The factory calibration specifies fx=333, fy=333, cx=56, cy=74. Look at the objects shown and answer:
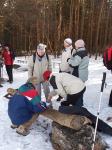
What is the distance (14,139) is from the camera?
6.78 metres

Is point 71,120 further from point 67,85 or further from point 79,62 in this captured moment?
point 79,62

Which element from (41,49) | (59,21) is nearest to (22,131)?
(41,49)

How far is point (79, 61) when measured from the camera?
8.04 m

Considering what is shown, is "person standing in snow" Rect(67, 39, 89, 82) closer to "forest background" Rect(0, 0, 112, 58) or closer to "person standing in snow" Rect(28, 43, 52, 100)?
"person standing in snow" Rect(28, 43, 52, 100)

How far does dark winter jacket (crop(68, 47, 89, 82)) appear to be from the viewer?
8.02 metres

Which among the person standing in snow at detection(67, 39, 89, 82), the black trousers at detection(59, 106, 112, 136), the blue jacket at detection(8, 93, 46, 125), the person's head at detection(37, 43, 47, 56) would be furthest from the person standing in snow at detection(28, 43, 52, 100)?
the black trousers at detection(59, 106, 112, 136)

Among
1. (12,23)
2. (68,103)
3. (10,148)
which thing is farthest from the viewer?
(12,23)

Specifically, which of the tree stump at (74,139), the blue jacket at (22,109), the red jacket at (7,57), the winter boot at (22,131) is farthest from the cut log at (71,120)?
the red jacket at (7,57)

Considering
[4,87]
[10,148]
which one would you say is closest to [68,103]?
[10,148]

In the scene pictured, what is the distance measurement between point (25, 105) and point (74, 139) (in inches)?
53.1

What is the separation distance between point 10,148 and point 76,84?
187 centimetres

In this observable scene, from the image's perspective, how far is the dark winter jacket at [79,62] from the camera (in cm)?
802

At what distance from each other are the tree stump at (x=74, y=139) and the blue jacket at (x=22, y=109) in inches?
26.6

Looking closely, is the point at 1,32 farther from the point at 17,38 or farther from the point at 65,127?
the point at 65,127
